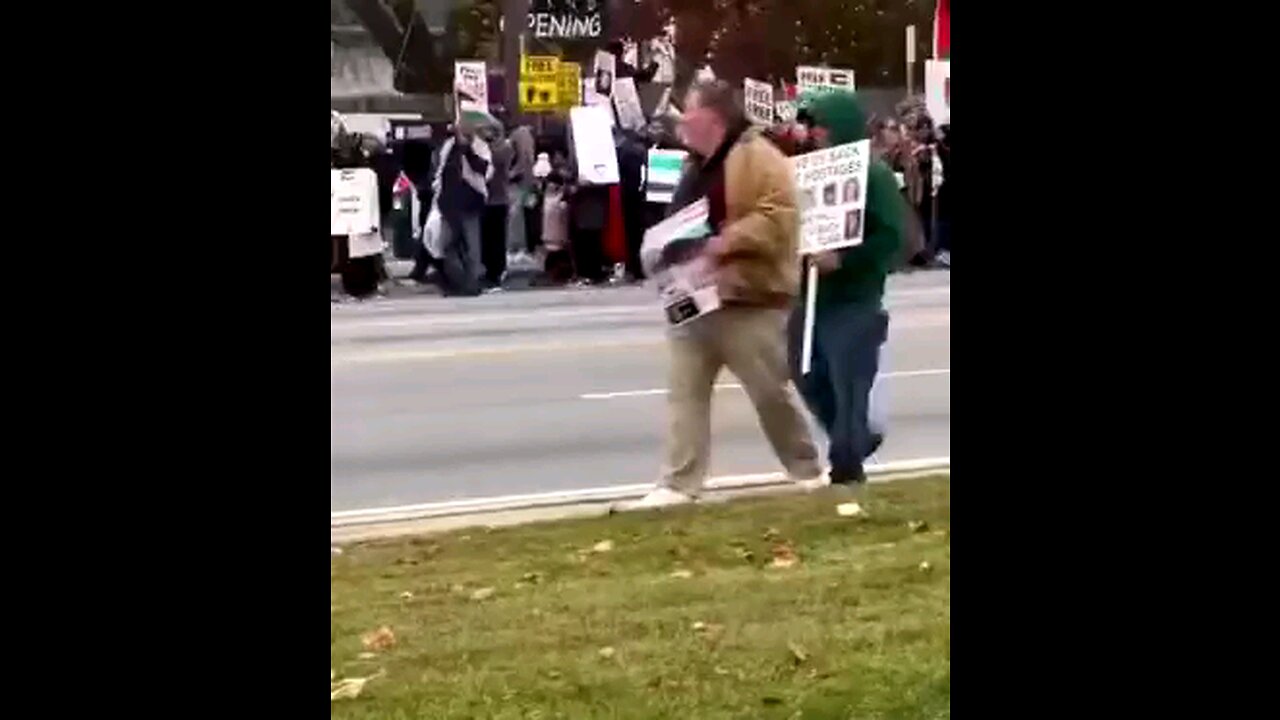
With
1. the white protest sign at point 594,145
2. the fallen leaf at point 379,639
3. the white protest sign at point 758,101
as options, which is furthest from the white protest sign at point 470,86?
the fallen leaf at point 379,639

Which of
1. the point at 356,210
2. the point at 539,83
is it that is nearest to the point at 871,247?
the point at 539,83

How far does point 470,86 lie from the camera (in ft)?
9.23

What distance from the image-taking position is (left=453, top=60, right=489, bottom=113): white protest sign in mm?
2791

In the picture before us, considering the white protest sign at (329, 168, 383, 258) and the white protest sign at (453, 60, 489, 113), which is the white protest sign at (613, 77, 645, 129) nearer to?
the white protest sign at (453, 60, 489, 113)

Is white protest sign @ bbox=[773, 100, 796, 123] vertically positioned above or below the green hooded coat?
above

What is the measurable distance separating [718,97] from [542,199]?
1.21 feet

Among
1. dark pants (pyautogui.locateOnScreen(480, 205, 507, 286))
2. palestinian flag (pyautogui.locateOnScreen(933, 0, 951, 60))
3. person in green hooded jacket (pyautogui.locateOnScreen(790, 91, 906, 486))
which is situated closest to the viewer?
palestinian flag (pyautogui.locateOnScreen(933, 0, 951, 60))

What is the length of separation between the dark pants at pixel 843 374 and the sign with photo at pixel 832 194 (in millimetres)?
123

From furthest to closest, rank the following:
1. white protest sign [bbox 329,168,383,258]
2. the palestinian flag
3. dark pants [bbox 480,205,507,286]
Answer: dark pants [bbox 480,205,507,286] < the palestinian flag < white protest sign [bbox 329,168,383,258]

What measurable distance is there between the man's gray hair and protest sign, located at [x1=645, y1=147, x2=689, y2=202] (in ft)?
0.29

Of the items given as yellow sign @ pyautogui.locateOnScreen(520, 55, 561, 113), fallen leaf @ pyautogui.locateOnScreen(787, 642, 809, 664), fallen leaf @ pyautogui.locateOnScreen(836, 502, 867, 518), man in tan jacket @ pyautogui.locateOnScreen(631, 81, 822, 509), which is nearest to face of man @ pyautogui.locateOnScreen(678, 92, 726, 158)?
man in tan jacket @ pyautogui.locateOnScreen(631, 81, 822, 509)
